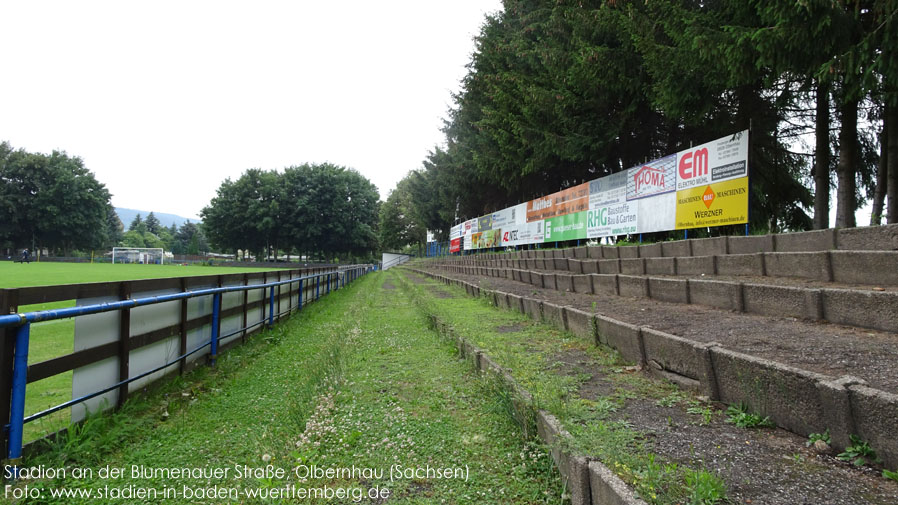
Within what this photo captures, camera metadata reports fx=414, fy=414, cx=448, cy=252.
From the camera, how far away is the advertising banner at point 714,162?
23.6ft

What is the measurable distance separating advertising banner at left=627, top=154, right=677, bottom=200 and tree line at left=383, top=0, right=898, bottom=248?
1045mm

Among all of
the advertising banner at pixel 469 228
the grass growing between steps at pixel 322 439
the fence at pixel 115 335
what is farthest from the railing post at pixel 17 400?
the advertising banner at pixel 469 228

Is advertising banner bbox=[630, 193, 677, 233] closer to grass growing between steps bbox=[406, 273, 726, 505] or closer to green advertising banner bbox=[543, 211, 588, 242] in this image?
green advertising banner bbox=[543, 211, 588, 242]

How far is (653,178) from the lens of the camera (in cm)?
934

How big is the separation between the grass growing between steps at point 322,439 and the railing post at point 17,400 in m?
0.15

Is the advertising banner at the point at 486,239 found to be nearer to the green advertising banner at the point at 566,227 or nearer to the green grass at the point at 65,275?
the green advertising banner at the point at 566,227

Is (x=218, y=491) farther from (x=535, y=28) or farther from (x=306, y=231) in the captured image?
(x=306, y=231)

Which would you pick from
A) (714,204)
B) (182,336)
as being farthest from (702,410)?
(714,204)

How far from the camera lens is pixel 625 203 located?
10273 mm

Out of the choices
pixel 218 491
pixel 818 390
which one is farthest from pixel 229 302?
pixel 818 390

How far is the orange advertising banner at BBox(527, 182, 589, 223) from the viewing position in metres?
12.2

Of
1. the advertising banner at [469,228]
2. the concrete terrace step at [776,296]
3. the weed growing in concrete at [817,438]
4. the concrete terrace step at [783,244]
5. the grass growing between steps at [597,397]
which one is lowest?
the grass growing between steps at [597,397]

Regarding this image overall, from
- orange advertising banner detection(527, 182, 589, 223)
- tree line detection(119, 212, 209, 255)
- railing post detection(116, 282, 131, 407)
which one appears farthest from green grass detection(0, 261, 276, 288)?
tree line detection(119, 212, 209, 255)

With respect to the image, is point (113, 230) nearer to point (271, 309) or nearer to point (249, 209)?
point (249, 209)
